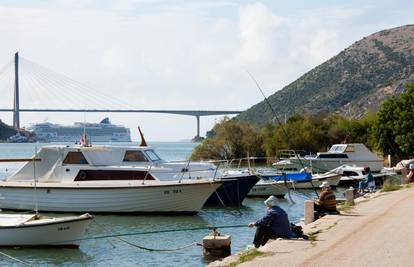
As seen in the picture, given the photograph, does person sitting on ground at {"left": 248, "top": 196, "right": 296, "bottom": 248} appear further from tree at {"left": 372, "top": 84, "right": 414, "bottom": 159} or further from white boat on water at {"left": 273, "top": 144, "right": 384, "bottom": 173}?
tree at {"left": 372, "top": 84, "right": 414, "bottom": 159}

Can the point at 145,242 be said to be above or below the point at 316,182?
below

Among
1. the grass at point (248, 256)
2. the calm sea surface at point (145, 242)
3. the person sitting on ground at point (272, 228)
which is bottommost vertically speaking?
the calm sea surface at point (145, 242)

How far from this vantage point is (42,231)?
23.2 metres

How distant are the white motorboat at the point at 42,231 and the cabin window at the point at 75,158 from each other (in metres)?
10.2

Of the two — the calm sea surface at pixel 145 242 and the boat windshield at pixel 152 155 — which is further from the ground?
the boat windshield at pixel 152 155

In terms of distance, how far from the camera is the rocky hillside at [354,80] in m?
141

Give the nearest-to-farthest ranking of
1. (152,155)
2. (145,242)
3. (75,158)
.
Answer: (145,242) < (75,158) < (152,155)

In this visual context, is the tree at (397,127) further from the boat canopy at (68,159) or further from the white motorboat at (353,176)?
the boat canopy at (68,159)

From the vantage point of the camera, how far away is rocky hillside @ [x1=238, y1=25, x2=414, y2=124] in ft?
463

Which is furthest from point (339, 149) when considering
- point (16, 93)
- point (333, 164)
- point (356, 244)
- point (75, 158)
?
point (16, 93)

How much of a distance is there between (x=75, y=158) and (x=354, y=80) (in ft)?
399

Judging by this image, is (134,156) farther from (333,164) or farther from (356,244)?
(333,164)

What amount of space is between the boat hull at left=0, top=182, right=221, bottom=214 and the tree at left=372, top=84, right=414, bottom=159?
36347 millimetres

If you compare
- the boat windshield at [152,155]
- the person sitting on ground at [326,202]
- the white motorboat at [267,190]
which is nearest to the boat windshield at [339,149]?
the white motorboat at [267,190]
